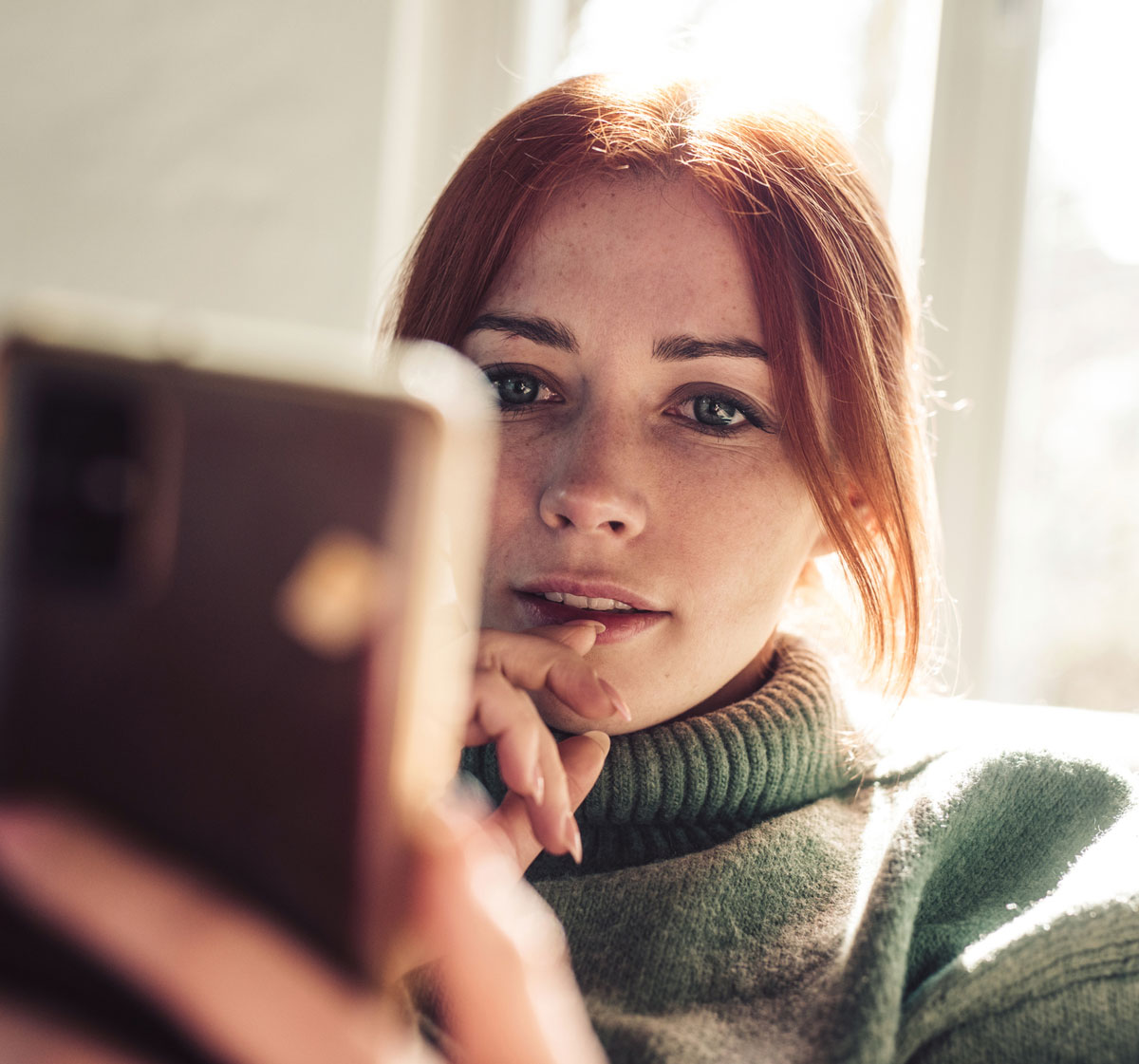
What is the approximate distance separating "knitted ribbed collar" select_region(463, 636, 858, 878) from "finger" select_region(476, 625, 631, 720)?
0.19m

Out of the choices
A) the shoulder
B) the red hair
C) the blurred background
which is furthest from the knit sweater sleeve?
the blurred background

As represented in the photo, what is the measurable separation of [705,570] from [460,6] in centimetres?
152

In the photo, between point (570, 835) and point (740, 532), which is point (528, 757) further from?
point (740, 532)

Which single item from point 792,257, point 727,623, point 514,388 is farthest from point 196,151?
point 727,623

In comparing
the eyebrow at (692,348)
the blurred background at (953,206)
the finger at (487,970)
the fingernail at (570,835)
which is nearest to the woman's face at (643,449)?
the eyebrow at (692,348)

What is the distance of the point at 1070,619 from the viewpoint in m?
1.63

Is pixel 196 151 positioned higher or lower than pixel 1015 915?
higher

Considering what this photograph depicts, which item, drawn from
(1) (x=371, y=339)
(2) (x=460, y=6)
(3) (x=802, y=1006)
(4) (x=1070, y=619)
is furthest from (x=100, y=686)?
(2) (x=460, y=6)

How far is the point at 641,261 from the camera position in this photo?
0.69 meters

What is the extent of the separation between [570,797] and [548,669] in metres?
0.07

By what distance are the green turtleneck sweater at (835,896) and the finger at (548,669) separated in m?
0.18

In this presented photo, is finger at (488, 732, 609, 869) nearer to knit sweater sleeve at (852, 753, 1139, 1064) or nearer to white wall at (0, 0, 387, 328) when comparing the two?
knit sweater sleeve at (852, 753, 1139, 1064)

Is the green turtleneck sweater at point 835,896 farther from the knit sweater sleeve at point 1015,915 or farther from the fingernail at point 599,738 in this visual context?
the fingernail at point 599,738

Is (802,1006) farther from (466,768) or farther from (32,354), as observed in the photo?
(32,354)
